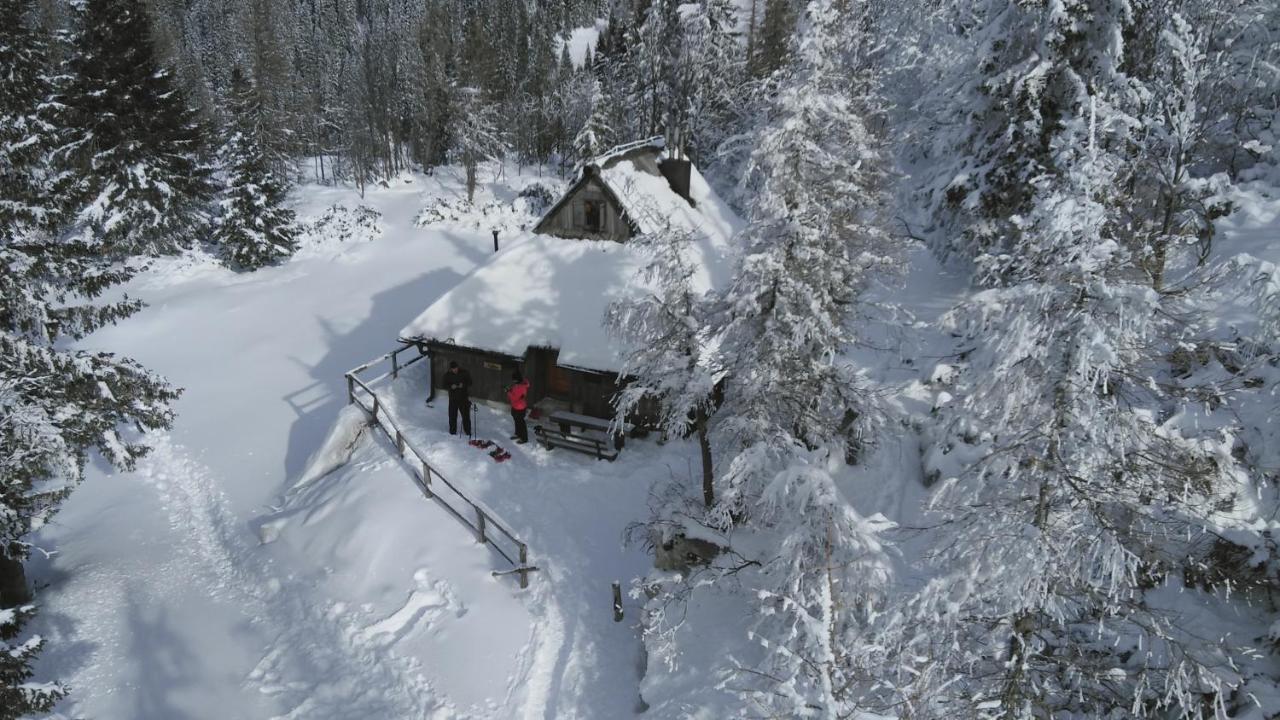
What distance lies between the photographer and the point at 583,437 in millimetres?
15539

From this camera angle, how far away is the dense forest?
17.7 ft

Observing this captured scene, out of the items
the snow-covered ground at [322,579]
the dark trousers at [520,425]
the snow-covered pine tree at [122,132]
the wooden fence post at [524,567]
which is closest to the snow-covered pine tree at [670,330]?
the wooden fence post at [524,567]

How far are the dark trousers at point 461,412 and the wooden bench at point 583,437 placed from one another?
6.22ft

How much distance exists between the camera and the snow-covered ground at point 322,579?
1037 centimetres

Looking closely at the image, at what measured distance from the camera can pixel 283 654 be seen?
1128 cm

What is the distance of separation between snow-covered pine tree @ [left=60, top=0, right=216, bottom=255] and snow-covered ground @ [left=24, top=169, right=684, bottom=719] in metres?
15.5

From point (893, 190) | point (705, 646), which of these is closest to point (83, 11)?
point (893, 190)

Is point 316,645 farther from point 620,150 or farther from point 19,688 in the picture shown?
point 620,150

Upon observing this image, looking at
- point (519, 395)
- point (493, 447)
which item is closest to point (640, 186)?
point (519, 395)

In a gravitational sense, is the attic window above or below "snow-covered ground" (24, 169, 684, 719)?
above

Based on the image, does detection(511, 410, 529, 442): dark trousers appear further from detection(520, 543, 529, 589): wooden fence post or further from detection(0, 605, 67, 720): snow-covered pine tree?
detection(0, 605, 67, 720): snow-covered pine tree

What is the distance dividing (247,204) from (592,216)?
2333 centimetres

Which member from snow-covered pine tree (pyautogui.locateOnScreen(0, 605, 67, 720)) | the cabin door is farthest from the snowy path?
the cabin door

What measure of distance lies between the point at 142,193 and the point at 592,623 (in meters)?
34.1
